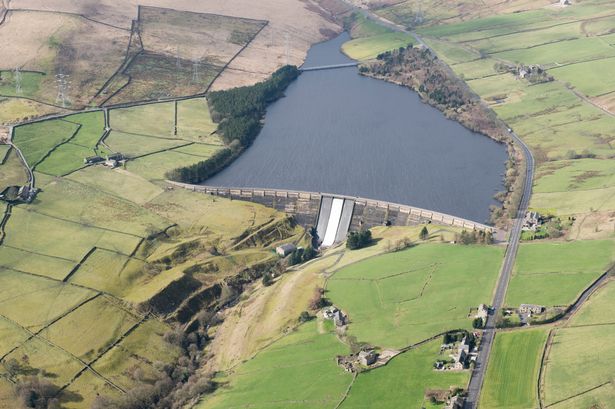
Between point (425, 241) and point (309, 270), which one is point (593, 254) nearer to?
point (425, 241)

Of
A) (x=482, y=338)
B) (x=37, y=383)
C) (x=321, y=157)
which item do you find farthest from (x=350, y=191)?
(x=37, y=383)

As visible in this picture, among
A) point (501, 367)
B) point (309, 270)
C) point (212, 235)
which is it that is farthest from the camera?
point (212, 235)

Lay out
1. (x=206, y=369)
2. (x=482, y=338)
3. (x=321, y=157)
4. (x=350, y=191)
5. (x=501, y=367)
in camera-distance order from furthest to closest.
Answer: (x=321, y=157), (x=350, y=191), (x=206, y=369), (x=482, y=338), (x=501, y=367)

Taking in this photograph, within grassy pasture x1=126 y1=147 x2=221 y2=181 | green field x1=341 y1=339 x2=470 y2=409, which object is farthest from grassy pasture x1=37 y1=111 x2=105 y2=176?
green field x1=341 y1=339 x2=470 y2=409

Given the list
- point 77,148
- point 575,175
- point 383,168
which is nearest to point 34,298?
point 77,148

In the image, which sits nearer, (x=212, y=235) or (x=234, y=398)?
(x=234, y=398)

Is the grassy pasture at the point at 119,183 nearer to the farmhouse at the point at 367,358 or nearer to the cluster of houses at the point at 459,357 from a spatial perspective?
the farmhouse at the point at 367,358

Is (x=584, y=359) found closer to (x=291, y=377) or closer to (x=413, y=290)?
(x=413, y=290)
